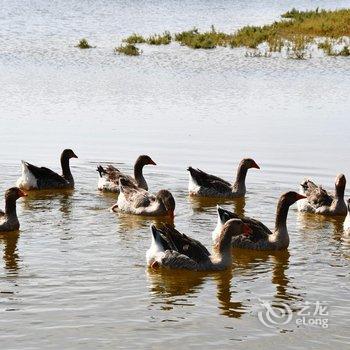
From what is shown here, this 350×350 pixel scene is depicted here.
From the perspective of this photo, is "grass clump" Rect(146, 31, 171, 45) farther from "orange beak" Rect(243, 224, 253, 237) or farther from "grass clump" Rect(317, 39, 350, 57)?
"orange beak" Rect(243, 224, 253, 237)

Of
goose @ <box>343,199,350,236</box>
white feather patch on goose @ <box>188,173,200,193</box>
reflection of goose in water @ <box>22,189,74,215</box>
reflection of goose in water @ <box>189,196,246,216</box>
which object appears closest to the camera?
goose @ <box>343,199,350,236</box>

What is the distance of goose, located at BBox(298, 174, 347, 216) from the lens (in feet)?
69.7

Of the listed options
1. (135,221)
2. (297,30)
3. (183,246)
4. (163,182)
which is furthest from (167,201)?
(297,30)

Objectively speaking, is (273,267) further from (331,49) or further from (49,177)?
(331,49)

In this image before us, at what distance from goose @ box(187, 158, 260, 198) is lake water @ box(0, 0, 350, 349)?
0.38 metres

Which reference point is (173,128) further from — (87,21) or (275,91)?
(87,21)

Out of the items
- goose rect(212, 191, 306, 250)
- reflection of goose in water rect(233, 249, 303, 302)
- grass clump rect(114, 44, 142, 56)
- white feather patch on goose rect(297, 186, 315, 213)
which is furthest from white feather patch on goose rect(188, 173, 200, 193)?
grass clump rect(114, 44, 142, 56)

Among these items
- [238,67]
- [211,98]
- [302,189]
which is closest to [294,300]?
[302,189]

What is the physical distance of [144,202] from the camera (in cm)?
2091

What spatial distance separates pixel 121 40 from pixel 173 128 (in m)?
32.3

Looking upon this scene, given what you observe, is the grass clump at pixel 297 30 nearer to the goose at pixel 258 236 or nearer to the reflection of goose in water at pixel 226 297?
the goose at pixel 258 236

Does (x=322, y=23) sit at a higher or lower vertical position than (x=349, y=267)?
higher

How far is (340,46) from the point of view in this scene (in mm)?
59812

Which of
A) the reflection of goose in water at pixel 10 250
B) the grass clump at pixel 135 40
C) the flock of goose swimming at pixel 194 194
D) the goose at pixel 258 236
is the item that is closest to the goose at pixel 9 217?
the flock of goose swimming at pixel 194 194
